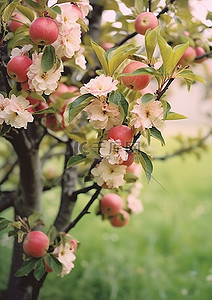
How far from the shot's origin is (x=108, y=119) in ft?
2.99

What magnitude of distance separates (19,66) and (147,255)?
1.69 metres

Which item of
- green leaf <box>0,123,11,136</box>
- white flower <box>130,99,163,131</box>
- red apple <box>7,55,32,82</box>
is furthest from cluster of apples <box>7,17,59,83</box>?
white flower <box>130,99,163,131</box>

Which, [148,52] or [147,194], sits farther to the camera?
[147,194]

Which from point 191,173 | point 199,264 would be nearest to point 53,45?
point 199,264

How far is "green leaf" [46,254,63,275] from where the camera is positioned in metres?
1.09

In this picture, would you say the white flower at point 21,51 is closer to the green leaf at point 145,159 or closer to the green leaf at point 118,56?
the green leaf at point 118,56

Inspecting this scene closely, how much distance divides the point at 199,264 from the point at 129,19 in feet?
4.93

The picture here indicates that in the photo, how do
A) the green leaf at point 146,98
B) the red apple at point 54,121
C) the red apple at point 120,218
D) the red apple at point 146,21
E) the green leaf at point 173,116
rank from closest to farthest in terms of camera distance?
the green leaf at point 146,98, the green leaf at point 173,116, the red apple at point 146,21, the red apple at point 54,121, the red apple at point 120,218

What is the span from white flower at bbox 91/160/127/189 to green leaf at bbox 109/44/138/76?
0.20 m

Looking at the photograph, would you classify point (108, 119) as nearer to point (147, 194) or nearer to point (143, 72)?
point (143, 72)

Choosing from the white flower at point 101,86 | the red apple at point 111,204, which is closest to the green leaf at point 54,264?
the red apple at point 111,204

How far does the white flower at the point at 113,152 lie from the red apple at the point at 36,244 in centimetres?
36

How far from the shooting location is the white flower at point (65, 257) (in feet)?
3.64

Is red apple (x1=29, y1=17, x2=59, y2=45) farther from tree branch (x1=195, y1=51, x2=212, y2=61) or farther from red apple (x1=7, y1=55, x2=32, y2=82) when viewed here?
tree branch (x1=195, y1=51, x2=212, y2=61)
